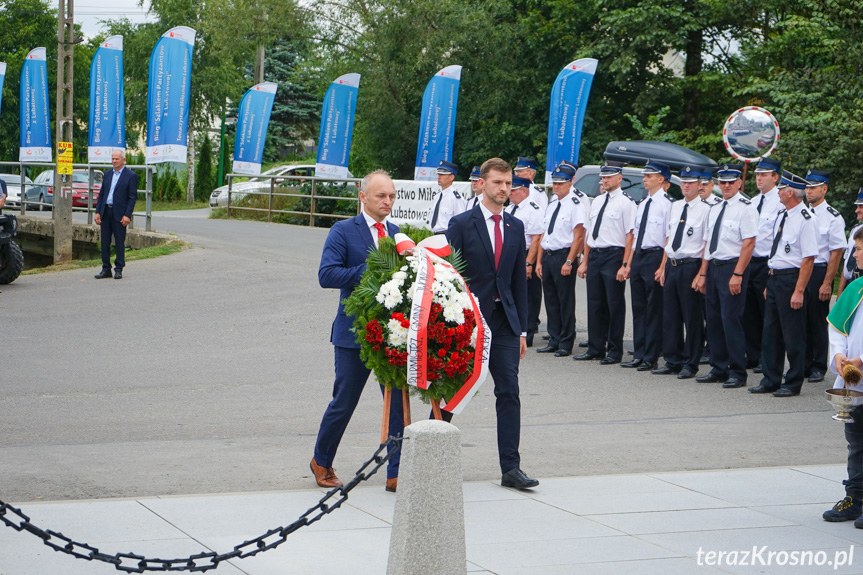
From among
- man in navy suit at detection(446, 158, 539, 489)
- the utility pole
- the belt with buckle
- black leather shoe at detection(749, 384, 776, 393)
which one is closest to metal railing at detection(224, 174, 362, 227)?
the utility pole

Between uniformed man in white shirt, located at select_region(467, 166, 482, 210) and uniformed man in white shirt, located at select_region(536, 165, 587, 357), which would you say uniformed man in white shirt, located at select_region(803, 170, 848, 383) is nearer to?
uniformed man in white shirt, located at select_region(536, 165, 587, 357)

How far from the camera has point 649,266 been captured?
11.9 metres

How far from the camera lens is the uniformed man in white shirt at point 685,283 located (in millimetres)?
11281

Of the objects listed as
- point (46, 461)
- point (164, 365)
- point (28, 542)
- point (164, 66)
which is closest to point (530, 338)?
point (164, 365)

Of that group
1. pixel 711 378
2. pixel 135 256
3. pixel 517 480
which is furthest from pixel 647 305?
pixel 135 256

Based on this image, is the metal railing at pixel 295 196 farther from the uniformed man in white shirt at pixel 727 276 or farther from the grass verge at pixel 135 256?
the uniformed man in white shirt at pixel 727 276

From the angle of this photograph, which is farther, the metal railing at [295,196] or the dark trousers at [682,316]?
the metal railing at [295,196]

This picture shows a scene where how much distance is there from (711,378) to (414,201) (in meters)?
11.3

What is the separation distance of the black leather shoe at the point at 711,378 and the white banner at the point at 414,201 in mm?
10362

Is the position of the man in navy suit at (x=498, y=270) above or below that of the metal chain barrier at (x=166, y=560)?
above

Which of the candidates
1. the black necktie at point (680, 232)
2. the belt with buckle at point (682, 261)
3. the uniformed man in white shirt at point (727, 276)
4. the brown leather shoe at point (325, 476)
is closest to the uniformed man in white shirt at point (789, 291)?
the uniformed man in white shirt at point (727, 276)

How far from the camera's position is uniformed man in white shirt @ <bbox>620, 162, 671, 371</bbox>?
1174 cm

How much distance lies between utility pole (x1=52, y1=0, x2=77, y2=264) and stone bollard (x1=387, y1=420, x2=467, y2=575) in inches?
714

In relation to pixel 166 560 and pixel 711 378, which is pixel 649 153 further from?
pixel 166 560
